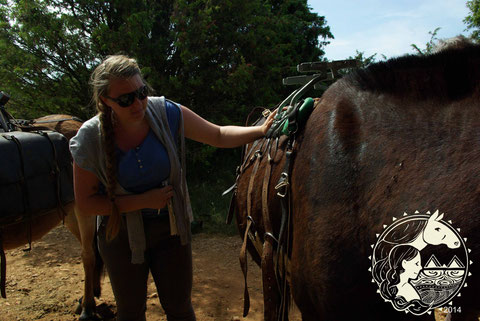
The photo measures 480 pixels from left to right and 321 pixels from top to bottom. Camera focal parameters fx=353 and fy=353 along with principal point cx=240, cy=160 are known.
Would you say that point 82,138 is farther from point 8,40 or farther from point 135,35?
point 8,40

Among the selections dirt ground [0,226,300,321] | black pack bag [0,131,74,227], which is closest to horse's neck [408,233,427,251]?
dirt ground [0,226,300,321]

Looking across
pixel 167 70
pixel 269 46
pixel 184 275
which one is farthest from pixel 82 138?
pixel 269 46

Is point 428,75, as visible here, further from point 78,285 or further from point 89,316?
point 78,285

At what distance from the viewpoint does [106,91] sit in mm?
1768

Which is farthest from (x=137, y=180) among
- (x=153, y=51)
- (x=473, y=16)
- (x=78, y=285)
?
(x=473, y=16)

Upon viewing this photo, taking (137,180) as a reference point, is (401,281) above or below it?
below

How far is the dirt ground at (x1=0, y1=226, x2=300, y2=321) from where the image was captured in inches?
142

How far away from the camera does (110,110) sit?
1873mm

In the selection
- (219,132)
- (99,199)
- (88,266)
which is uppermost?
(219,132)

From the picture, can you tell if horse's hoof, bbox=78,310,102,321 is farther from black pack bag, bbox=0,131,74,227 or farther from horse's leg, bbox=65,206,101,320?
black pack bag, bbox=0,131,74,227

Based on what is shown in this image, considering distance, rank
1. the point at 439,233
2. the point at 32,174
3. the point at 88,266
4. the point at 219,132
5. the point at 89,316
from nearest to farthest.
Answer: the point at 439,233 < the point at 219,132 < the point at 32,174 < the point at 89,316 < the point at 88,266

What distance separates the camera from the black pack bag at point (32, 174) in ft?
8.83

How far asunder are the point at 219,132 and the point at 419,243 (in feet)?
4.23

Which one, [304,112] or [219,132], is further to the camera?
[219,132]
